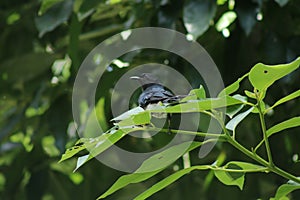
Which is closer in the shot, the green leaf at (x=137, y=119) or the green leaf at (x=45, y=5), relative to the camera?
the green leaf at (x=137, y=119)

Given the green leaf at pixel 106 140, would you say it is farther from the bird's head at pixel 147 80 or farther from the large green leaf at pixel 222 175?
the bird's head at pixel 147 80

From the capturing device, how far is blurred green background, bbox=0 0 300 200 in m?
1.27

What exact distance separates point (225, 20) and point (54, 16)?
362 millimetres

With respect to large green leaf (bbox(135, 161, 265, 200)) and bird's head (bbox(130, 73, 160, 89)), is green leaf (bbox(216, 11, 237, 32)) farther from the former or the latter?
large green leaf (bbox(135, 161, 265, 200))

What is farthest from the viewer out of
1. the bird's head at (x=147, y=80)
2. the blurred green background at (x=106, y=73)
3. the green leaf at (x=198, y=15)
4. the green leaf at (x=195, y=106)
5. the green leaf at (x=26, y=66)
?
the green leaf at (x=26, y=66)

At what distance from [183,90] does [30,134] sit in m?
0.59

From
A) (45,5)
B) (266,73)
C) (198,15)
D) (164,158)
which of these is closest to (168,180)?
(164,158)

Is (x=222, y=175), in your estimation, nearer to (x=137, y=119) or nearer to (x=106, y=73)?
(x=137, y=119)

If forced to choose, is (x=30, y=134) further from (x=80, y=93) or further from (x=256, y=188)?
(x=256, y=188)

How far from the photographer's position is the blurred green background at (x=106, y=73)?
127 centimetres

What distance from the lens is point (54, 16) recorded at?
4.36 ft

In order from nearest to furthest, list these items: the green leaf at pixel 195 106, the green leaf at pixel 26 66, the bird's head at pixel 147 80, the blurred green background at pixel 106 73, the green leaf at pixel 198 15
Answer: the green leaf at pixel 195 106, the bird's head at pixel 147 80, the green leaf at pixel 198 15, the blurred green background at pixel 106 73, the green leaf at pixel 26 66

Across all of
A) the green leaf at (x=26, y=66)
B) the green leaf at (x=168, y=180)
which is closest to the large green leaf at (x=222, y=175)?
the green leaf at (x=168, y=180)

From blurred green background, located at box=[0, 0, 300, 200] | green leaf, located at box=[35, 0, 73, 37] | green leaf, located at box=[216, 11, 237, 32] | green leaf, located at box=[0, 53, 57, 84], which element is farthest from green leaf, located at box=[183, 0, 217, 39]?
green leaf, located at box=[0, 53, 57, 84]
